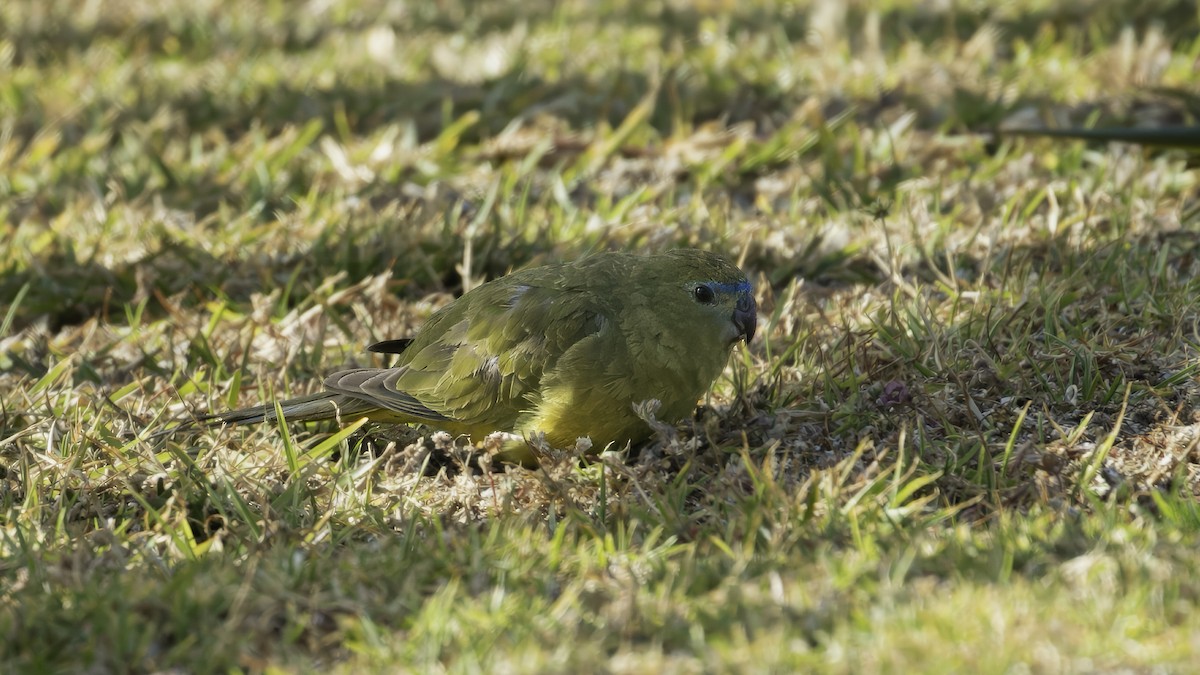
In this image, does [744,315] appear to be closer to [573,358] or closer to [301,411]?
[573,358]

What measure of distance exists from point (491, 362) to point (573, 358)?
0.29 metres

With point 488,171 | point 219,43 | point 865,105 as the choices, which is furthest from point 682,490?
point 219,43

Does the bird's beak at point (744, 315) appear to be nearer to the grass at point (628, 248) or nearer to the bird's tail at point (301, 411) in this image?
the grass at point (628, 248)

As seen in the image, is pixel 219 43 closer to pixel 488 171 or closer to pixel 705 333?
pixel 488 171

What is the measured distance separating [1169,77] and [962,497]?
156 inches

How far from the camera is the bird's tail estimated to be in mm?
4086

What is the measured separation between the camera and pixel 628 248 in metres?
5.30

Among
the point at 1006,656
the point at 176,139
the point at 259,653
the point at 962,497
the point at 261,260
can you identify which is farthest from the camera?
the point at 176,139

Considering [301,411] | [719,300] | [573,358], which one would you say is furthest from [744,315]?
[301,411]

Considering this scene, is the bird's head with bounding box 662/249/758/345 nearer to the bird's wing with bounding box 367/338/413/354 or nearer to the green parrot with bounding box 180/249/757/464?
the green parrot with bounding box 180/249/757/464

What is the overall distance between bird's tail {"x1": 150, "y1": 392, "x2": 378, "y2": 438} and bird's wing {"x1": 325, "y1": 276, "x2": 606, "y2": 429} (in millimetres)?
81

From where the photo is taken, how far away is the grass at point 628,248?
2932mm

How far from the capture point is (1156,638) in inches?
103

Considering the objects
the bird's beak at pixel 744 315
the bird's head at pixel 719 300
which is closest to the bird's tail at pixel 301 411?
the bird's head at pixel 719 300
